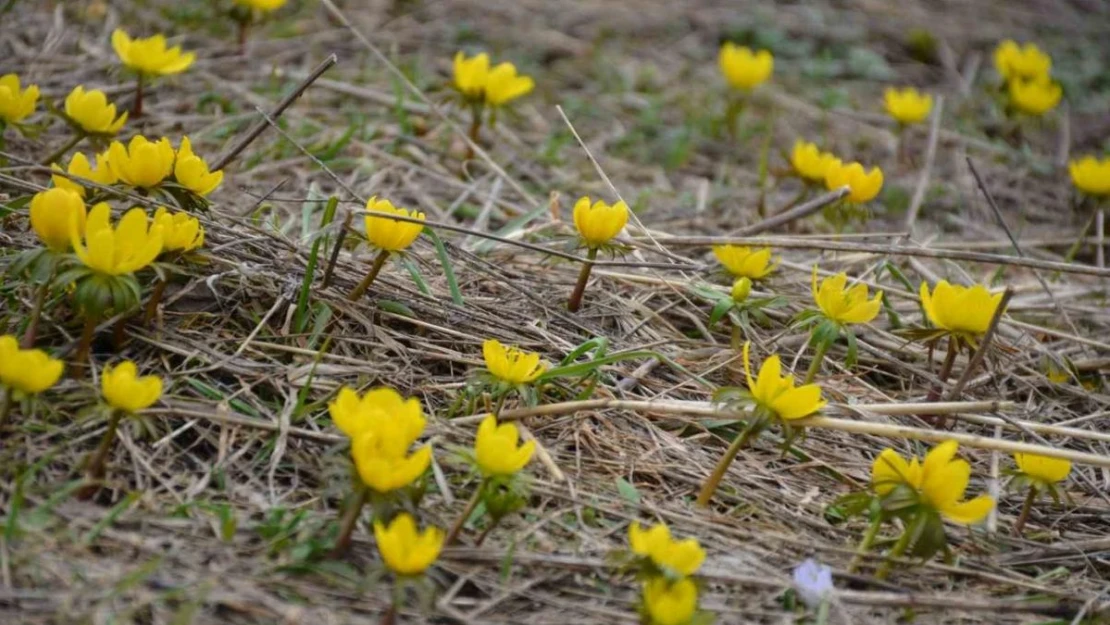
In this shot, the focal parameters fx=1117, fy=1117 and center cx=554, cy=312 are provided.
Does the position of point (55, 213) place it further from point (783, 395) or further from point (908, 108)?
point (908, 108)

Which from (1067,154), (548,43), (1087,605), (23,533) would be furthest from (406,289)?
(1067,154)

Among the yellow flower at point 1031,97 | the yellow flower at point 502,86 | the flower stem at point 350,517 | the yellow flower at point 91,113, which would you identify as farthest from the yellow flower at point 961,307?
the yellow flower at point 1031,97

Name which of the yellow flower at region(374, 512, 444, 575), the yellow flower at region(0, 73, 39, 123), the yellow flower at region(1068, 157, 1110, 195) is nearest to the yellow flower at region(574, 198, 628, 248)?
the yellow flower at region(374, 512, 444, 575)

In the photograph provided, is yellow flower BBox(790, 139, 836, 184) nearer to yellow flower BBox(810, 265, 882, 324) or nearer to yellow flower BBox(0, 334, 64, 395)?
yellow flower BBox(810, 265, 882, 324)

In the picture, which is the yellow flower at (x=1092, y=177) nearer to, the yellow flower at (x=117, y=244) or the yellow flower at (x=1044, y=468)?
the yellow flower at (x=1044, y=468)

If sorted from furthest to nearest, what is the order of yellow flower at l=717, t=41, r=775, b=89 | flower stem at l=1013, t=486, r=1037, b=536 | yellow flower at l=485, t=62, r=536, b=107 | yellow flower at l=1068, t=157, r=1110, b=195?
yellow flower at l=717, t=41, r=775, b=89 < yellow flower at l=1068, t=157, r=1110, b=195 < yellow flower at l=485, t=62, r=536, b=107 < flower stem at l=1013, t=486, r=1037, b=536
